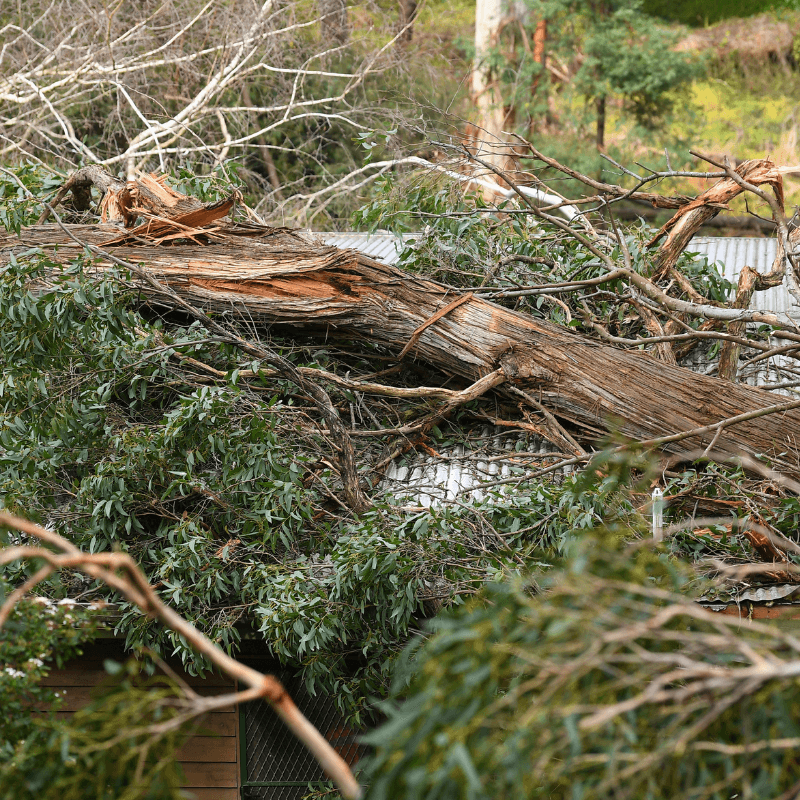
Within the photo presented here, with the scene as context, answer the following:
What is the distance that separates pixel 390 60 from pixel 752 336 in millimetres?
10881

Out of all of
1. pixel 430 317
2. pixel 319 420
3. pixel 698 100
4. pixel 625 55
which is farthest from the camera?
pixel 698 100

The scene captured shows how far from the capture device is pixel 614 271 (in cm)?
499

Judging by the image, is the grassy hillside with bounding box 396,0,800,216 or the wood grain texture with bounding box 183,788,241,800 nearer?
the wood grain texture with bounding box 183,788,241,800

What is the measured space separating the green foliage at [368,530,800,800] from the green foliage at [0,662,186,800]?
0.53 meters

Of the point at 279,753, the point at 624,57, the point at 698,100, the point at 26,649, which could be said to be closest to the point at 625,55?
the point at 624,57

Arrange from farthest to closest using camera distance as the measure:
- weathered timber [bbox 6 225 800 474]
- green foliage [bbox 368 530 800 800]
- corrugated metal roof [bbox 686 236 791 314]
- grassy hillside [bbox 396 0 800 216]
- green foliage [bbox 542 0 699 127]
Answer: grassy hillside [bbox 396 0 800 216], green foliage [bbox 542 0 699 127], corrugated metal roof [bbox 686 236 791 314], weathered timber [bbox 6 225 800 474], green foliage [bbox 368 530 800 800]

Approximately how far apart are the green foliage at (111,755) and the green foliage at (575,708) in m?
0.53

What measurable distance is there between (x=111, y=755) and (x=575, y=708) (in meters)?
1.12

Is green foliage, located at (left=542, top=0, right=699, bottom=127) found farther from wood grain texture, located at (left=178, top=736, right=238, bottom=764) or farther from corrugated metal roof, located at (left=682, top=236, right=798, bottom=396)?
wood grain texture, located at (left=178, top=736, right=238, bottom=764)

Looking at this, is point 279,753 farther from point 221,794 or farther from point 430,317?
point 430,317

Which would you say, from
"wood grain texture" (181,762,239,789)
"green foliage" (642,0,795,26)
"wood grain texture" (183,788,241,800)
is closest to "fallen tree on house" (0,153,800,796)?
"wood grain texture" (181,762,239,789)

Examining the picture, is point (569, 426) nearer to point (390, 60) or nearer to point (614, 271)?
point (614, 271)

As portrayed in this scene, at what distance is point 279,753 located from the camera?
19.4 ft

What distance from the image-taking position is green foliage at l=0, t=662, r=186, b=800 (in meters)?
1.86
